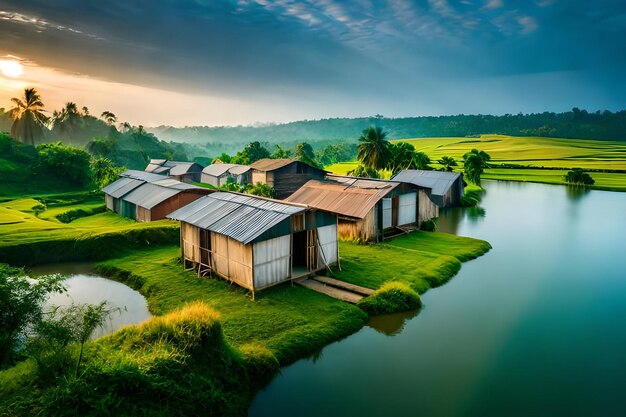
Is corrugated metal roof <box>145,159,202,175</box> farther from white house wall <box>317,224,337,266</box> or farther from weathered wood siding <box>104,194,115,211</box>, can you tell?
white house wall <box>317,224,337,266</box>

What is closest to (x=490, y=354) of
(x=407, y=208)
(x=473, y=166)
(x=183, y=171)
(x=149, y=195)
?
(x=407, y=208)

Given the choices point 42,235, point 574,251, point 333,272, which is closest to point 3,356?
point 333,272

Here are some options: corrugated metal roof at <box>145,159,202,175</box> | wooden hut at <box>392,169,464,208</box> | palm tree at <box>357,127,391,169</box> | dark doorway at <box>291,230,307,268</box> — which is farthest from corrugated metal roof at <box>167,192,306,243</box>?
corrugated metal roof at <box>145,159,202,175</box>

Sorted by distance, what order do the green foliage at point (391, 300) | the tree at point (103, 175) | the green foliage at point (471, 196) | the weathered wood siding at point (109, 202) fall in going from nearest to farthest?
1. the green foliage at point (391, 300)
2. the weathered wood siding at point (109, 202)
3. the green foliage at point (471, 196)
4. the tree at point (103, 175)

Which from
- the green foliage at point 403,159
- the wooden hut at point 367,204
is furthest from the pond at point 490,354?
the green foliage at point 403,159

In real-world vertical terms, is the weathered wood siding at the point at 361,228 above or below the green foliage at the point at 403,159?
below

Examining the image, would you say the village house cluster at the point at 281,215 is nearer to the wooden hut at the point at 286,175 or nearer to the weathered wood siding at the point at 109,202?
the weathered wood siding at the point at 109,202

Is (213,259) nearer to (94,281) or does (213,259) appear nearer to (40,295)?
(94,281)

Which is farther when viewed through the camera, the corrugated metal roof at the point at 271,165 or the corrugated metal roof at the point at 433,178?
the corrugated metal roof at the point at 271,165
